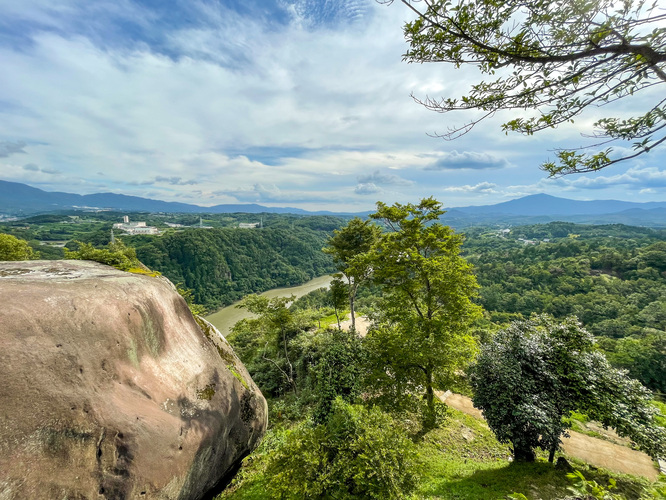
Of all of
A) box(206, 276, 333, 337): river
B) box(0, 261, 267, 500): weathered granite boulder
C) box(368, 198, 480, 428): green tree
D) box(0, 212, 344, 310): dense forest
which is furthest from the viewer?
box(0, 212, 344, 310): dense forest

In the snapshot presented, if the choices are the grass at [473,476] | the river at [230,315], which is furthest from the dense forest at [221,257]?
the grass at [473,476]

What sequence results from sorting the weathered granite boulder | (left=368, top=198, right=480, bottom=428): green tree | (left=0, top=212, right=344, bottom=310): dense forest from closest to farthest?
the weathered granite boulder, (left=368, top=198, right=480, bottom=428): green tree, (left=0, top=212, right=344, bottom=310): dense forest

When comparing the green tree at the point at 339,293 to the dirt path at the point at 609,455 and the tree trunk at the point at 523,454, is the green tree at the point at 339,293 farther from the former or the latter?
the tree trunk at the point at 523,454

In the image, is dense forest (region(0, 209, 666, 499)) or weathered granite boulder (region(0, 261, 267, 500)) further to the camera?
dense forest (region(0, 209, 666, 499))

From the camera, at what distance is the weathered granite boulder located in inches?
126

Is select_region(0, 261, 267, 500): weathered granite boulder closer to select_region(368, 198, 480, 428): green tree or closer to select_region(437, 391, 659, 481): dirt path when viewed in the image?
select_region(368, 198, 480, 428): green tree

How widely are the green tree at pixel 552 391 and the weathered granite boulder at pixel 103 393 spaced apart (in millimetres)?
7323

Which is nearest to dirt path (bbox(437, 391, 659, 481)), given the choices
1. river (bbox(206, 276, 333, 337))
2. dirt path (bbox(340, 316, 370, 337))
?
dirt path (bbox(340, 316, 370, 337))

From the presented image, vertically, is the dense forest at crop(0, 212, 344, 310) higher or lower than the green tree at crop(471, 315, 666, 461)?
lower

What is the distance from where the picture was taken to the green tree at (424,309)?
30.2 ft

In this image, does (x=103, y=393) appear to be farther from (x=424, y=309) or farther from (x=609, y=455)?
(x=609, y=455)

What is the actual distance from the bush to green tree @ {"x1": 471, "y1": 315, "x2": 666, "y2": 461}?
381 centimetres

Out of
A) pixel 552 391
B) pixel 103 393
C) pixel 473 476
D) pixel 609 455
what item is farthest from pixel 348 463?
pixel 609 455

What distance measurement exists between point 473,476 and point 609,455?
7.55m
